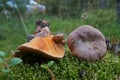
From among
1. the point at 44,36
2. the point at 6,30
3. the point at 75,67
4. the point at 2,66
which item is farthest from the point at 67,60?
the point at 6,30

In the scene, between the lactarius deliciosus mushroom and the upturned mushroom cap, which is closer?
the upturned mushroom cap

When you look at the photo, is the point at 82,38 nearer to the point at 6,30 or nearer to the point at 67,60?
the point at 67,60

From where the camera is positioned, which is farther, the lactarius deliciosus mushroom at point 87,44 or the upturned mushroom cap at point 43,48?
the lactarius deliciosus mushroom at point 87,44

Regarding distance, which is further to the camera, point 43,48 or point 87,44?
point 87,44
